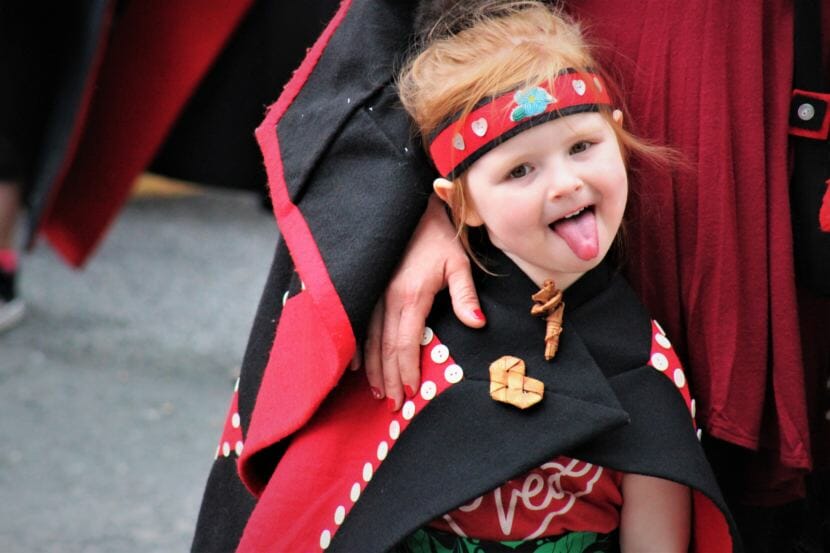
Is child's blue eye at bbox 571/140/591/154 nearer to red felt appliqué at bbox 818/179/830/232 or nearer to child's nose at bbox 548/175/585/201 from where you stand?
child's nose at bbox 548/175/585/201

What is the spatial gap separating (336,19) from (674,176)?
550mm

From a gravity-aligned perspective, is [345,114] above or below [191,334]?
above

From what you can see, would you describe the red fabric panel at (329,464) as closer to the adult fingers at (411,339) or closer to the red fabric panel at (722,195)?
the adult fingers at (411,339)

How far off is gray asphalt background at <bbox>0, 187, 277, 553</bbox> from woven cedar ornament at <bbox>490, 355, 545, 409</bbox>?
1787 mm

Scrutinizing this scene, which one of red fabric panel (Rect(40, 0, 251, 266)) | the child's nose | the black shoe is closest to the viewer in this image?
the child's nose

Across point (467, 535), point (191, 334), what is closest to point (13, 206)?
point (191, 334)

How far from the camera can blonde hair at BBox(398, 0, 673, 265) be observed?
1644 mm

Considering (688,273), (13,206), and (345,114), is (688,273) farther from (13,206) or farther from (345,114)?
(13,206)

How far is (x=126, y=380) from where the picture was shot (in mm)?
4137

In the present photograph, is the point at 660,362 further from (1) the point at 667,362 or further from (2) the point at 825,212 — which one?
(2) the point at 825,212

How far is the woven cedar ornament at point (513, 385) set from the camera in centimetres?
163

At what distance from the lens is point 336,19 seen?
1.94 metres

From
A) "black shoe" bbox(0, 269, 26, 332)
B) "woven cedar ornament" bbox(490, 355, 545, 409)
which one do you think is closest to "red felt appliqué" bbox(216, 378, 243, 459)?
"woven cedar ornament" bbox(490, 355, 545, 409)

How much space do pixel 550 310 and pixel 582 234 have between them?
0.35ft
